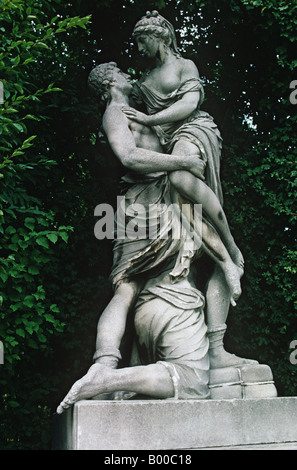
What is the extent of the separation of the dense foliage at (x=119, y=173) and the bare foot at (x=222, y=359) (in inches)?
72.3

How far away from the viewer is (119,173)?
5.12m

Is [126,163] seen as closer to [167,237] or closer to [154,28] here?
[167,237]

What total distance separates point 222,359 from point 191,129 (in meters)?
1.78

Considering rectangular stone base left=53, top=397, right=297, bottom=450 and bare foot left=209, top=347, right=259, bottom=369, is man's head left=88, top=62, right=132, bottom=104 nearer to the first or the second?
bare foot left=209, top=347, right=259, bottom=369

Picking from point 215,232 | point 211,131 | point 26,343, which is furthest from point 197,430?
point 211,131

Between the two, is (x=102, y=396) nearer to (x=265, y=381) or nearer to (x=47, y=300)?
(x=265, y=381)

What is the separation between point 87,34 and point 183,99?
2741mm

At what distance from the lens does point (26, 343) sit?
4621mm

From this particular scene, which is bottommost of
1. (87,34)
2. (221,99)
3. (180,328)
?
(180,328)

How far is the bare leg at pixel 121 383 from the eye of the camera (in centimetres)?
321

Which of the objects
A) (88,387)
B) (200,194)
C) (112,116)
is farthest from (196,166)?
(88,387)

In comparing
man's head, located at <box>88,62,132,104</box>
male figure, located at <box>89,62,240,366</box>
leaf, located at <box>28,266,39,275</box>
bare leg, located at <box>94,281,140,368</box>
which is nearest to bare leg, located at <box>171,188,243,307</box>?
male figure, located at <box>89,62,240,366</box>

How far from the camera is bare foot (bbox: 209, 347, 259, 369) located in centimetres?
387

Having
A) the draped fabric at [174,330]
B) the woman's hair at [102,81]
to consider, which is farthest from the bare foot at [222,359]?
the woman's hair at [102,81]
